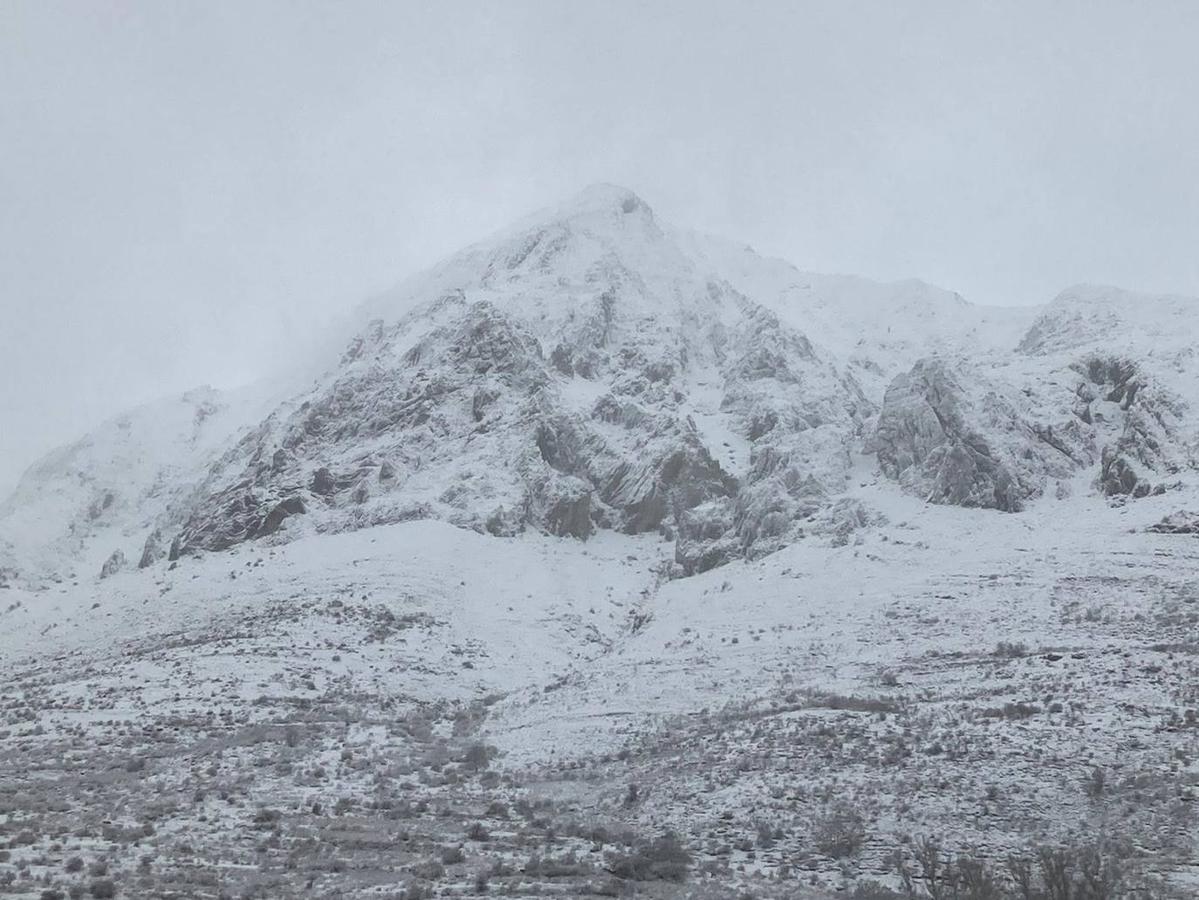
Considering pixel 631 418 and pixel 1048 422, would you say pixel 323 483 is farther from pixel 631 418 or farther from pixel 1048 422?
pixel 1048 422

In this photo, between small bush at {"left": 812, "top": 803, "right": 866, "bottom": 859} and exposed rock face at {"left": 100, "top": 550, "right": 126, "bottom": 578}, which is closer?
small bush at {"left": 812, "top": 803, "right": 866, "bottom": 859}

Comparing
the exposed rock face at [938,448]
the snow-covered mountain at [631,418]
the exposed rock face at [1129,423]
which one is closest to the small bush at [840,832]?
the snow-covered mountain at [631,418]

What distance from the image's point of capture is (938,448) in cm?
6041

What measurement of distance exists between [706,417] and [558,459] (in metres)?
15.9

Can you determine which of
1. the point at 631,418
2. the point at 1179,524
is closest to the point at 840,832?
the point at 1179,524

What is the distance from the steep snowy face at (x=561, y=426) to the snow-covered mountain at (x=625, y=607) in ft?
1.26

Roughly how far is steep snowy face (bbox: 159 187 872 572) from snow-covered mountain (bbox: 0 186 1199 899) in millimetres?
385

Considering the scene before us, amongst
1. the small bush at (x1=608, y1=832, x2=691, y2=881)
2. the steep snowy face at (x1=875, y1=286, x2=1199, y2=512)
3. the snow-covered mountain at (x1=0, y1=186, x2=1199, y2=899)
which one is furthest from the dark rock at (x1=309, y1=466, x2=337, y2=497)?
the small bush at (x1=608, y1=832, x2=691, y2=881)

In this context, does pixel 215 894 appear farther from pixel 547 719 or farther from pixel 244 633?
pixel 244 633

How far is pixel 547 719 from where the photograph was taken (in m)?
34.2

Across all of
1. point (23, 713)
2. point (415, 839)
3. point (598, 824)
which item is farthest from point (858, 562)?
point (23, 713)

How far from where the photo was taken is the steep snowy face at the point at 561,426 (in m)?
65.8

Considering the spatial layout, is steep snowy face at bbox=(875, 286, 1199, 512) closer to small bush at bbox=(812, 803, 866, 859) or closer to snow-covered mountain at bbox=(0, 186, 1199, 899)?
snow-covered mountain at bbox=(0, 186, 1199, 899)

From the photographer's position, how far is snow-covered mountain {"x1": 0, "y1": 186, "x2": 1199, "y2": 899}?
66.4 ft
